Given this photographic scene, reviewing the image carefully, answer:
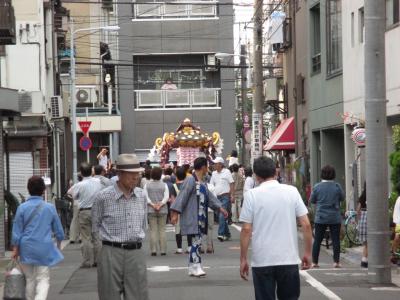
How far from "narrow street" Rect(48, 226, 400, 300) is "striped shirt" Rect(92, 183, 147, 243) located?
12.5 ft

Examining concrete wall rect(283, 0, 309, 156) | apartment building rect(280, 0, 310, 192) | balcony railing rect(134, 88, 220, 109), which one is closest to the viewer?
apartment building rect(280, 0, 310, 192)

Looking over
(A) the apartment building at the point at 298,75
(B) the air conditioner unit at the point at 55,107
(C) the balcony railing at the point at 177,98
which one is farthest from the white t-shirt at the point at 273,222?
(C) the balcony railing at the point at 177,98

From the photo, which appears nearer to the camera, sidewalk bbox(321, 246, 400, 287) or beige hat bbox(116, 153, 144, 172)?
beige hat bbox(116, 153, 144, 172)

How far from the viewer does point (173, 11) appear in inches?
1972

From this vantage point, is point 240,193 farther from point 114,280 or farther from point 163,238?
point 114,280

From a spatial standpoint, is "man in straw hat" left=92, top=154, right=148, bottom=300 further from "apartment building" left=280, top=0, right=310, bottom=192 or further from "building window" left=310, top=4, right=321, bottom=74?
"building window" left=310, top=4, right=321, bottom=74

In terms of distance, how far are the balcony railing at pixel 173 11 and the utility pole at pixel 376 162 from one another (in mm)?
35892

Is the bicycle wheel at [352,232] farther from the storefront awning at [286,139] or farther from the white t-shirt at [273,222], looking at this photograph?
the storefront awning at [286,139]

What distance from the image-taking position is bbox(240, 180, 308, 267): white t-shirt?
29.0ft

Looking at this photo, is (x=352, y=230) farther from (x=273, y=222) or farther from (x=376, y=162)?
(x=273, y=222)

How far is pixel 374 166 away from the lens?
14180 mm

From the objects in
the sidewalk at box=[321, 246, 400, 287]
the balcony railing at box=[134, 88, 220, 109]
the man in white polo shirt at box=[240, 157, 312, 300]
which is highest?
the balcony railing at box=[134, 88, 220, 109]

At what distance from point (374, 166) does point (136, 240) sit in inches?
234

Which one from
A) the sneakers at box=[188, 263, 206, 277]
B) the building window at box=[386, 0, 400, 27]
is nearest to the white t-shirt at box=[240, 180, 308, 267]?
the sneakers at box=[188, 263, 206, 277]
